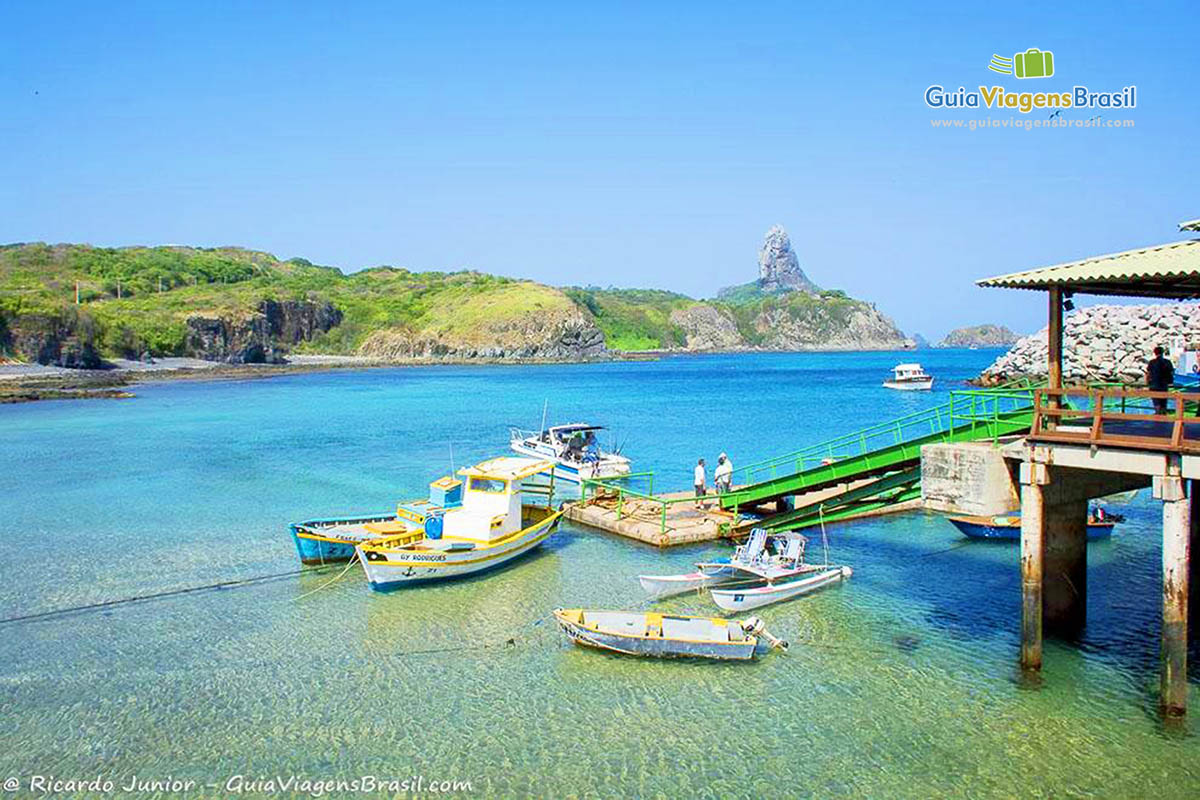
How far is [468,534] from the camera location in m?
24.9

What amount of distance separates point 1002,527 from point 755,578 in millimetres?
9238

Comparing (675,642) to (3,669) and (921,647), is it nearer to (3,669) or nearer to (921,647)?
(921,647)

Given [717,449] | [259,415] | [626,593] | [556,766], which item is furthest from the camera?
[259,415]

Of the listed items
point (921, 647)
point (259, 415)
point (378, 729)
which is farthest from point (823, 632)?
point (259, 415)

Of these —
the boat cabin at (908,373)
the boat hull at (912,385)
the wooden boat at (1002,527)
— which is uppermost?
the boat cabin at (908,373)

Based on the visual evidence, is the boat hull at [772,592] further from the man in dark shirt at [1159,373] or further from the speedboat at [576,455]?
the speedboat at [576,455]

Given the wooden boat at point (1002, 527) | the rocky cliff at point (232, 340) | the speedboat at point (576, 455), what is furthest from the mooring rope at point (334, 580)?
the rocky cliff at point (232, 340)

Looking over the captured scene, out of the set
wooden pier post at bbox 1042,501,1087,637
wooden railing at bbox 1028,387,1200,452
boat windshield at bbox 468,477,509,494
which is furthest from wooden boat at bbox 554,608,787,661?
boat windshield at bbox 468,477,509,494

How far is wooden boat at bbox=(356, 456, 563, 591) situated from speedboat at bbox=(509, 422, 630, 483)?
1241cm

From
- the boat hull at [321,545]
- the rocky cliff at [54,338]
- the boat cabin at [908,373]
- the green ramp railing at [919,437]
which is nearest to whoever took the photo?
the green ramp railing at [919,437]

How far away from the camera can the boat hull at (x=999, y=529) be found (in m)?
25.8

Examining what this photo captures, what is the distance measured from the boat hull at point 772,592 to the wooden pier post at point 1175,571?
27.8 ft

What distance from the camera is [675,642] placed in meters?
17.5

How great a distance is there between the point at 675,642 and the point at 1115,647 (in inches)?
352
